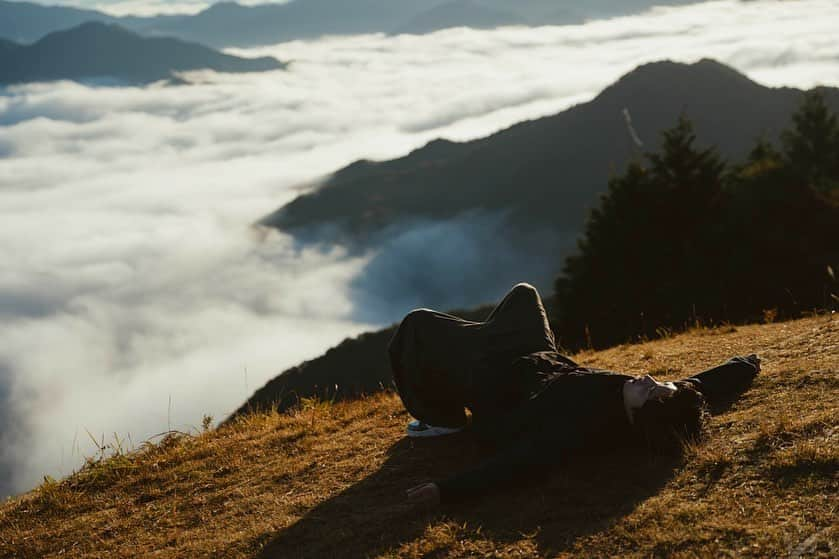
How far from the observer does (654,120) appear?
627 feet

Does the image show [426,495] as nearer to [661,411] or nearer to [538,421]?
[538,421]

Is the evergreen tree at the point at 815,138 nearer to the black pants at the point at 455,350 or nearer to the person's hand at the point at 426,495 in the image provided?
the black pants at the point at 455,350

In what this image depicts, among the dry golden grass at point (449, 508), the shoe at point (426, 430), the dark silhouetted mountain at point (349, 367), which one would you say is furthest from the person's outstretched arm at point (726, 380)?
the dark silhouetted mountain at point (349, 367)

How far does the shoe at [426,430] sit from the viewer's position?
21.8ft

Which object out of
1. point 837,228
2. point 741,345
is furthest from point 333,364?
point 741,345

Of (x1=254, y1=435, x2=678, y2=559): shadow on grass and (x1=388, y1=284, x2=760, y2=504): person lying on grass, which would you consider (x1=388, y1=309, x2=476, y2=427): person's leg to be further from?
(x1=254, y1=435, x2=678, y2=559): shadow on grass

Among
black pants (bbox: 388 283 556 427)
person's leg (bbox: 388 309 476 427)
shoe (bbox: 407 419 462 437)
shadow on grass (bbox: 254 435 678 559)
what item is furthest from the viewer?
shoe (bbox: 407 419 462 437)

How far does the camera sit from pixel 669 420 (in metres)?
5.13

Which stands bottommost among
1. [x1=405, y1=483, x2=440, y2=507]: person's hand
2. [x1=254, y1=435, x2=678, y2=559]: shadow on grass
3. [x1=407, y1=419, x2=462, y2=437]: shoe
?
[x1=254, y1=435, x2=678, y2=559]: shadow on grass

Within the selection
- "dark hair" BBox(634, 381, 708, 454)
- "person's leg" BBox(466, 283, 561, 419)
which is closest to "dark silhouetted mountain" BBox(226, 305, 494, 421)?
"person's leg" BBox(466, 283, 561, 419)

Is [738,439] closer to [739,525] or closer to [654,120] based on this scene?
[739,525]

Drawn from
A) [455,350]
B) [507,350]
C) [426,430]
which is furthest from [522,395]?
[426,430]

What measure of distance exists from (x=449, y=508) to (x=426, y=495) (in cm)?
21

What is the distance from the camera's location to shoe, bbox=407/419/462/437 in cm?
664
